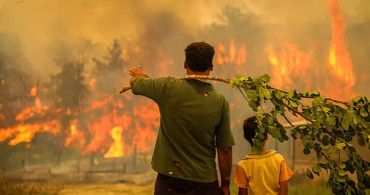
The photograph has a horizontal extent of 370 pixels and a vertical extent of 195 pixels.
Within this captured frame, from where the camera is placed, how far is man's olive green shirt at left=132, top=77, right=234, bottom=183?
162 centimetres

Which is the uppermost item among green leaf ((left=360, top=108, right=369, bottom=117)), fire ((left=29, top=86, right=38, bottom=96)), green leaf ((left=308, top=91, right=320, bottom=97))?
fire ((left=29, top=86, right=38, bottom=96))

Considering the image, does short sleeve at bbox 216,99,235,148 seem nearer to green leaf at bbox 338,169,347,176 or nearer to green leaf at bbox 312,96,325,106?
green leaf at bbox 312,96,325,106

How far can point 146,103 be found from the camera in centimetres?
1115

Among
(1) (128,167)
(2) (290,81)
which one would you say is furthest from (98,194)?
(2) (290,81)

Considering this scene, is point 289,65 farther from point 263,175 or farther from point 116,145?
point 263,175

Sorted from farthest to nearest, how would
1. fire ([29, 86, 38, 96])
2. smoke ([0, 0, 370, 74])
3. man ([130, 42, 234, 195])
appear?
fire ([29, 86, 38, 96]), smoke ([0, 0, 370, 74]), man ([130, 42, 234, 195])

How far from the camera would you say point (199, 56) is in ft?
5.57

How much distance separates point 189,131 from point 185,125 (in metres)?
0.04

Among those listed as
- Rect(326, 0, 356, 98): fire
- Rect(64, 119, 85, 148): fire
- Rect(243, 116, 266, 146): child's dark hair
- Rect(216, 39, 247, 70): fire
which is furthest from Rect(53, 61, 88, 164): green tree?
Rect(243, 116, 266, 146): child's dark hair

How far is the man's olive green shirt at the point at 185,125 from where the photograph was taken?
5.33ft

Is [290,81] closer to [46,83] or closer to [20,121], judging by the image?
[46,83]

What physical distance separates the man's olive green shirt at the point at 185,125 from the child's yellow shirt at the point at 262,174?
45 centimetres

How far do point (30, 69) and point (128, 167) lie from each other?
13.4ft

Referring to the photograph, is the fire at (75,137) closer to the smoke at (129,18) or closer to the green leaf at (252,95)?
the smoke at (129,18)
